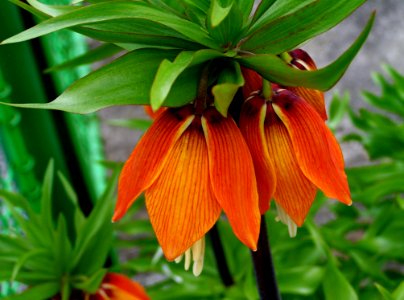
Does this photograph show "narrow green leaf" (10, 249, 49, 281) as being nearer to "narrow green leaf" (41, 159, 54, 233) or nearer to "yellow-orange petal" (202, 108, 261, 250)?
"narrow green leaf" (41, 159, 54, 233)

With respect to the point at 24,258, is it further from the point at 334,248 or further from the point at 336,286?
the point at 334,248

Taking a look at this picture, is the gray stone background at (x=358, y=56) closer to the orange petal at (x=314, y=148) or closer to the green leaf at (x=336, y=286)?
the green leaf at (x=336, y=286)

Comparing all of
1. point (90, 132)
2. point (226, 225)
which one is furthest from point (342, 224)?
point (90, 132)

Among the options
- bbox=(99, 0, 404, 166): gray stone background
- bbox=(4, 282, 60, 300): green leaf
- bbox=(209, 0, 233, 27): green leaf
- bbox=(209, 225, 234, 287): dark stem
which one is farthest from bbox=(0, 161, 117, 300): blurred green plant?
bbox=(99, 0, 404, 166): gray stone background

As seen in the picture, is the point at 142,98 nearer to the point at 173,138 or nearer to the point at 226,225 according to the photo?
the point at 173,138

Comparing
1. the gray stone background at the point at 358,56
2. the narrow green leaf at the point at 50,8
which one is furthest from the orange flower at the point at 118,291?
the gray stone background at the point at 358,56

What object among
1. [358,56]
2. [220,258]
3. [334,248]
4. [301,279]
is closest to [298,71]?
[220,258]
